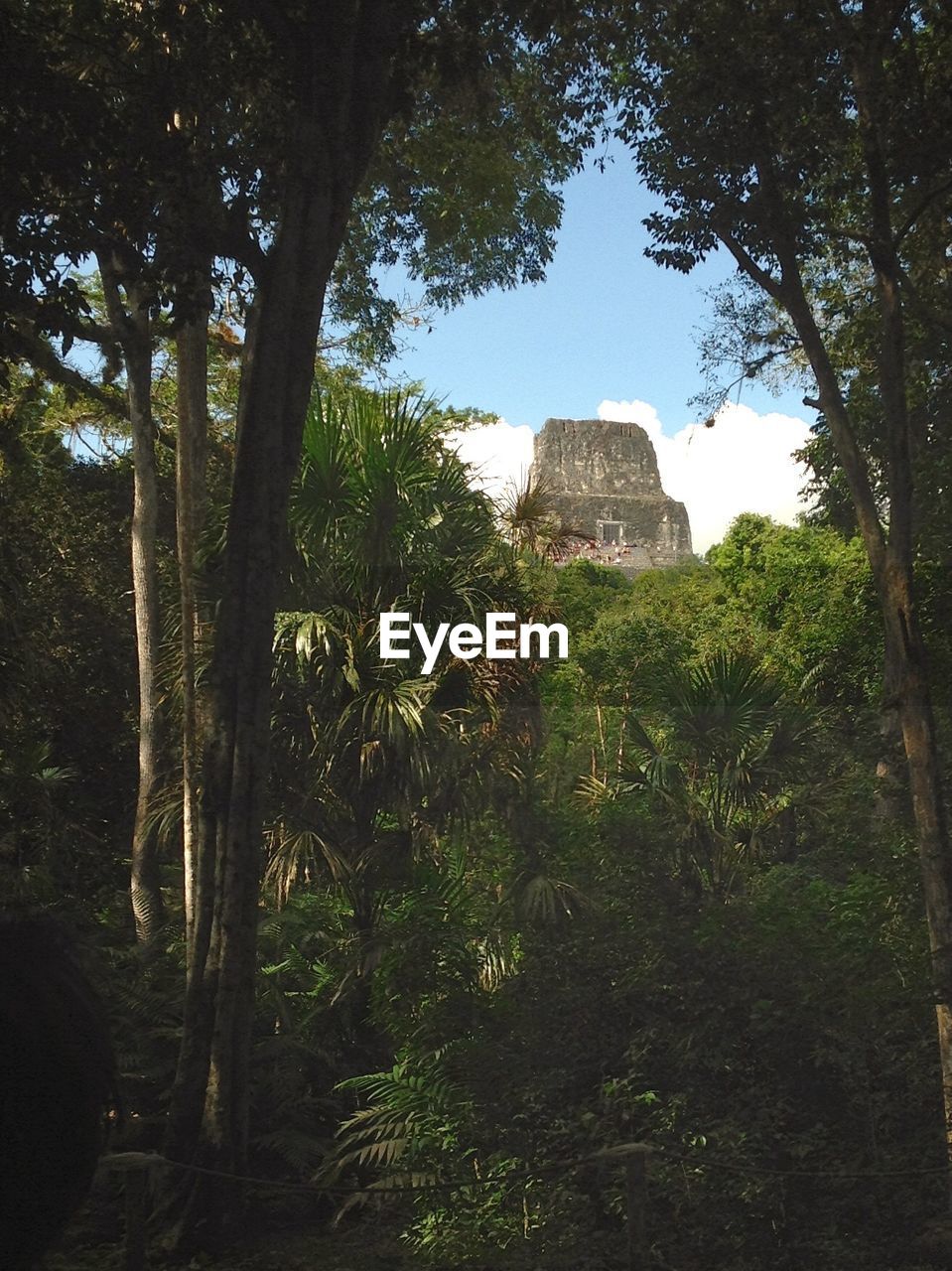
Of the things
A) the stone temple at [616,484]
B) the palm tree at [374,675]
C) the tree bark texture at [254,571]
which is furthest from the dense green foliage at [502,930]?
the stone temple at [616,484]

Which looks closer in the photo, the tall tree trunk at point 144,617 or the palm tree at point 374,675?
the palm tree at point 374,675

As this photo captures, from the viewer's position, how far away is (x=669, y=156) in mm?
9805

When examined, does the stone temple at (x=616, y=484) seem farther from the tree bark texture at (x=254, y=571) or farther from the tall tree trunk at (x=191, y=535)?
the tree bark texture at (x=254, y=571)

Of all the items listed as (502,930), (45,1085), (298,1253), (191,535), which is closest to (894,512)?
(502,930)

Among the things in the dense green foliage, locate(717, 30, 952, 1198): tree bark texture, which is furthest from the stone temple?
locate(717, 30, 952, 1198): tree bark texture

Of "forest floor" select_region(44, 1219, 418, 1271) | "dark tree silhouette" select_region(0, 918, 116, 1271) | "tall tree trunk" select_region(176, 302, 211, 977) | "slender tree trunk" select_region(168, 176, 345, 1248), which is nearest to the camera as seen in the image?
"dark tree silhouette" select_region(0, 918, 116, 1271)

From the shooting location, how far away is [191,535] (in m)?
10.1

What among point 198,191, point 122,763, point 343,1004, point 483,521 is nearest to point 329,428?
point 483,521

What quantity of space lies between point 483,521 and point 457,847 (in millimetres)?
2764

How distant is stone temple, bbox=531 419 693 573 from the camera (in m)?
50.2

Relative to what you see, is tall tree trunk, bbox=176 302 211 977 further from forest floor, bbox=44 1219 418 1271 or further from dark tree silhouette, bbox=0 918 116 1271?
dark tree silhouette, bbox=0 918 116 1271

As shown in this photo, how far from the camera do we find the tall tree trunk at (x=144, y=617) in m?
11.6
